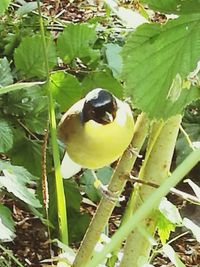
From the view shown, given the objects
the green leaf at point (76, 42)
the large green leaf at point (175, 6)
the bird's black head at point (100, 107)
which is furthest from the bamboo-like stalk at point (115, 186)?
the green leaf at point (76, 42)

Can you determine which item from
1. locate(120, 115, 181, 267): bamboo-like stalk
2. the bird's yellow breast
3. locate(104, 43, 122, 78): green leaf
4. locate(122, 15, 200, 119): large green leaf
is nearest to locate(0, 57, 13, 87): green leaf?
the bird's yellow breast

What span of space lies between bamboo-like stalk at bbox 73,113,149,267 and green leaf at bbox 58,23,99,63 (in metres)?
0.63

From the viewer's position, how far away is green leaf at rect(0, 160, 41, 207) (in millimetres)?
867

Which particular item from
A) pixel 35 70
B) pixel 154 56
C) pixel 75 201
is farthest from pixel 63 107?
pixel 154 56

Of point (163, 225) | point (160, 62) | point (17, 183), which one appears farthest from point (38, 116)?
point (160, 62)

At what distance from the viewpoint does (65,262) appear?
32.1 inches

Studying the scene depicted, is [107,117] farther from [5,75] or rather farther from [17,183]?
[17,183]

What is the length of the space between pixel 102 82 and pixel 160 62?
2.64 ft

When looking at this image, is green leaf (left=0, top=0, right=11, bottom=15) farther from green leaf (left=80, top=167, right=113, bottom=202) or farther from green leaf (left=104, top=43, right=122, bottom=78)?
green leaf (left=80, top=167, right=113, bottom=202)

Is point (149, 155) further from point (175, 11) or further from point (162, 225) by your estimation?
point (175, 11)

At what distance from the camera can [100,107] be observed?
119cm

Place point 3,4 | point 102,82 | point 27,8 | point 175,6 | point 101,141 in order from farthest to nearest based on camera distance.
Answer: point 27,8 < point 102,82 < point 101,141 < point 3,4 < point 175,6

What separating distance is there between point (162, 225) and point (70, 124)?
0.46 meters

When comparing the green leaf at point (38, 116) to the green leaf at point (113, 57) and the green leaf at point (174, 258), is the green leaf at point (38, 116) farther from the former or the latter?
the green leaf at point (174, 258)
